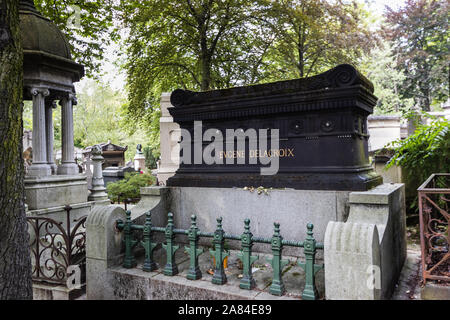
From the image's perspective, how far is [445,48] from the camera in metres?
28.3

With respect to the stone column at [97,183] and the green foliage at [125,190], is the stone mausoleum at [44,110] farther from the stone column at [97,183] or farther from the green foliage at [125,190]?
the green foliage at [125,190]

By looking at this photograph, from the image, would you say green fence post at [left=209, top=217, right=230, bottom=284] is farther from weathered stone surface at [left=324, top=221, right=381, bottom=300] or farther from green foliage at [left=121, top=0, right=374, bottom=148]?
green foliage at [left=121, top=0, right=374, bottom=148]

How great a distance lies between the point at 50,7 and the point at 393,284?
50.3ft

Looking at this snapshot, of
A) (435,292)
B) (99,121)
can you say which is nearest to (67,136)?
(435,292)

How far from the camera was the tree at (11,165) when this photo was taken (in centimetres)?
271

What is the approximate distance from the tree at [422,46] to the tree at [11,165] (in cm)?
3072

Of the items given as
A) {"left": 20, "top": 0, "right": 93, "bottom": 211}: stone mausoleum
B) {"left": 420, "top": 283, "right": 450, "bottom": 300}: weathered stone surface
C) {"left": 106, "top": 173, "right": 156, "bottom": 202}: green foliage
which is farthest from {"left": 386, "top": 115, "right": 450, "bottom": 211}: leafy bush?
{"left": 106, "top": 173, "right": 156, "bottom": 202}: green foliage

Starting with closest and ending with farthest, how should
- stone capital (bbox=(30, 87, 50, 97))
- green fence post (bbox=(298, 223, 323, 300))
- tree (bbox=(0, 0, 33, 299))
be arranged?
tree (bbox=(0, 0, 33, 299)), green fence post (bbox=(298, 223, 323, 300)), stone capital (bbox=(30, 87, 50, 97))

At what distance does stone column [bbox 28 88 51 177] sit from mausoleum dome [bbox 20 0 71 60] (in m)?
1.01

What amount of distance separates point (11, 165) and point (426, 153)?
7.30 meters

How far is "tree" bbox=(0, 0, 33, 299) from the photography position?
107 inches

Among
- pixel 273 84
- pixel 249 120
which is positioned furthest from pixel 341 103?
pixel 249 120

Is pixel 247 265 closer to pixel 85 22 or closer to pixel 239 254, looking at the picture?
pixel 239 254
